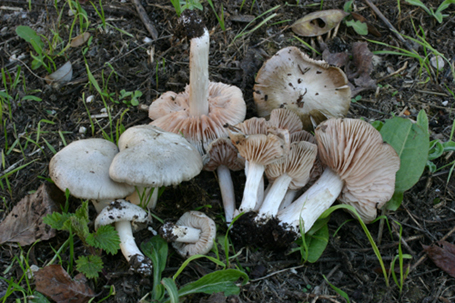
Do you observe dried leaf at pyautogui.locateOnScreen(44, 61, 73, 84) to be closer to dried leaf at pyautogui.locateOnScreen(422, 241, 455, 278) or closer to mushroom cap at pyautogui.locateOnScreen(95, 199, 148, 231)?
mushroom cap at pyautogui.locateOnScreen(95, 199, 148, 231)

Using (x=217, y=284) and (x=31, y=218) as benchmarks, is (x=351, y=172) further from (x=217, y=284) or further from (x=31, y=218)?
(x=31, y=218)

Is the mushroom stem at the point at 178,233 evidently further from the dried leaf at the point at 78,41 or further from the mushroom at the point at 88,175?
the dried leaf at the point at 78,41

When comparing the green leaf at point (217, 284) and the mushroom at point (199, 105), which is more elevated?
the mushroom at point (199, 105)

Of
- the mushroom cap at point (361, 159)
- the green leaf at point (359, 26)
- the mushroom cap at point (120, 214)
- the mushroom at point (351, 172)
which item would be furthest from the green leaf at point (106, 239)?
the green leaf at point (359, 26)

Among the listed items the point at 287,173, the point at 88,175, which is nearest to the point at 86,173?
the point at 88,175

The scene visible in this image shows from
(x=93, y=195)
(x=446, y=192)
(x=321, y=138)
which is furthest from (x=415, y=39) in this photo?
(x=93, y=195)
